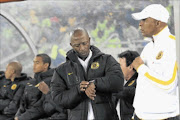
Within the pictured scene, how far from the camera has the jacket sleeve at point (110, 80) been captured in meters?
3.85

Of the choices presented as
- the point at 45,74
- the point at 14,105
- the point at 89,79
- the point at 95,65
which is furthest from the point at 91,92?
the point at 14,105

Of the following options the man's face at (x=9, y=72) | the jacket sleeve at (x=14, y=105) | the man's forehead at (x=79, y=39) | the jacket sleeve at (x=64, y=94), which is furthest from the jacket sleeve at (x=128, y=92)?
the man's face at (x=9, y=72)

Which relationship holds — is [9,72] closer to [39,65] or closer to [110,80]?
[39,65]

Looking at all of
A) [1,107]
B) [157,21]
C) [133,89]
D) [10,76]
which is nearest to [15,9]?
[10,76]

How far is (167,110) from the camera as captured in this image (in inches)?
136

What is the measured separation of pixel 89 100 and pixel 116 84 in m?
0.34

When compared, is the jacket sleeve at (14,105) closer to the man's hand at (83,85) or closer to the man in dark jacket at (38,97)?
the man in dark jacket at (38,97)

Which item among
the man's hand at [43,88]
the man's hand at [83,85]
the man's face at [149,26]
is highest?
the man's face at [149,26]

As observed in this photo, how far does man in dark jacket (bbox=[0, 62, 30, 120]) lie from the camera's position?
22.8 ft

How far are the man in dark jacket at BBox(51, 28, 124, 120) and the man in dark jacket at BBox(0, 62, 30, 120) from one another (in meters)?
3.04

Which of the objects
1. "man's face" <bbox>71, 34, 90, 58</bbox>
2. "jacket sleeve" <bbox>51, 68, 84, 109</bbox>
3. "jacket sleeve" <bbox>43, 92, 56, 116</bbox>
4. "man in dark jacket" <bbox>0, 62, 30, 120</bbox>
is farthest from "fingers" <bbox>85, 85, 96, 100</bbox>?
"man in dark jacket" <bbox>0, 62, 30, 120</bbox>

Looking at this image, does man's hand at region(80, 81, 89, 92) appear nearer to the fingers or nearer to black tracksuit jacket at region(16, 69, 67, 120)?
the fingers

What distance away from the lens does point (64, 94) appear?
3.99 meters

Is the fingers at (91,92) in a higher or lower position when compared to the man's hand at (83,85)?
lower
